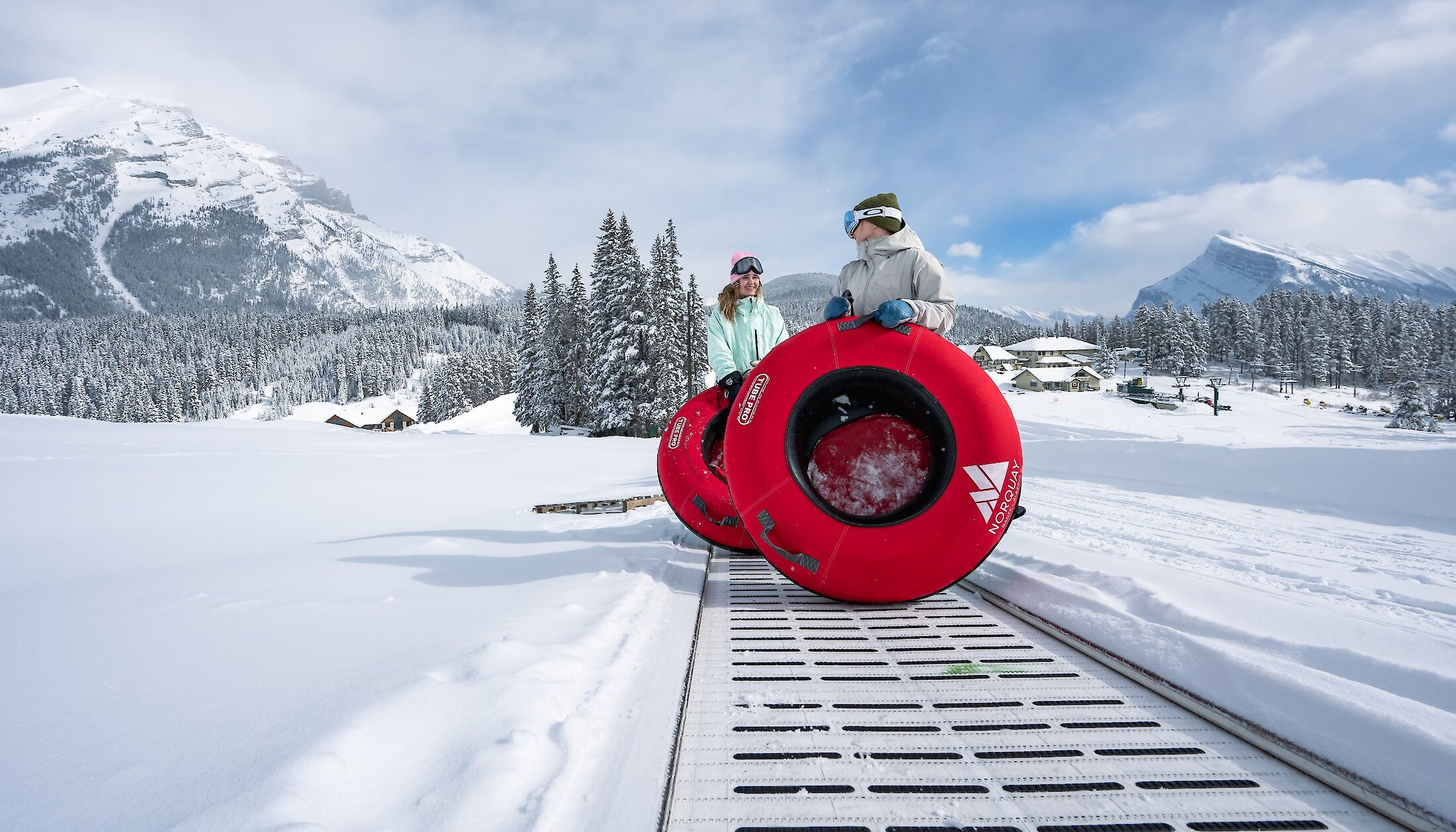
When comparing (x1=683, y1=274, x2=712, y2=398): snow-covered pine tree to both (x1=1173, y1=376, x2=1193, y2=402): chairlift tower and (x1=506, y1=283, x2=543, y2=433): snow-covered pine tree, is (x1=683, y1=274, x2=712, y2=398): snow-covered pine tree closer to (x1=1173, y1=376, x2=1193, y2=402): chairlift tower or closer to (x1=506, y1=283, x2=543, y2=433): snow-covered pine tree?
(x1=506, y1=283, x2=543, y2=433): snow-covered pine tree

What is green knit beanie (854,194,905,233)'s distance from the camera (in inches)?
138

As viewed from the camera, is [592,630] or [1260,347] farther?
[1260,347]

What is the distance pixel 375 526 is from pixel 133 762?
405cm

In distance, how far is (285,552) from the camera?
4.24m

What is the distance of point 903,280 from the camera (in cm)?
343

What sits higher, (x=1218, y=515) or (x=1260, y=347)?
(x=1260, y=347)

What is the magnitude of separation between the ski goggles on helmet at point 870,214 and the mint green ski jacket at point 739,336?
114 centimetres

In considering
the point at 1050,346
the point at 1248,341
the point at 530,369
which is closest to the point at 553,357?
the point at 530,369

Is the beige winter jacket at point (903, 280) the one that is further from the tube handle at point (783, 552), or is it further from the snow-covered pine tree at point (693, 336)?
the snow-covered pine tree at point (693, 336)

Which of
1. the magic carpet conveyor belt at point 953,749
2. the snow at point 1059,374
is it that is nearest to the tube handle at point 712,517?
the magic carpet conveyor belt at point 953,749

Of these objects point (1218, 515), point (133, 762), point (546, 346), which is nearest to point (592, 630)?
point (133, 762)

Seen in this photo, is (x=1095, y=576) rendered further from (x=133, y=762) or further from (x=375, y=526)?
(x=375, y=526)

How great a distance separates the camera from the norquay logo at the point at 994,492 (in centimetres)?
280

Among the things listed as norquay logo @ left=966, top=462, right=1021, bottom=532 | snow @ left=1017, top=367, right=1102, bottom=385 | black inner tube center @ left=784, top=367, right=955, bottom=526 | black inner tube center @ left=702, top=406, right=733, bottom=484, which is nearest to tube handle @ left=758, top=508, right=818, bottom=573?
black inner tube center @ left=784, top=367, right=955, bottom=526
